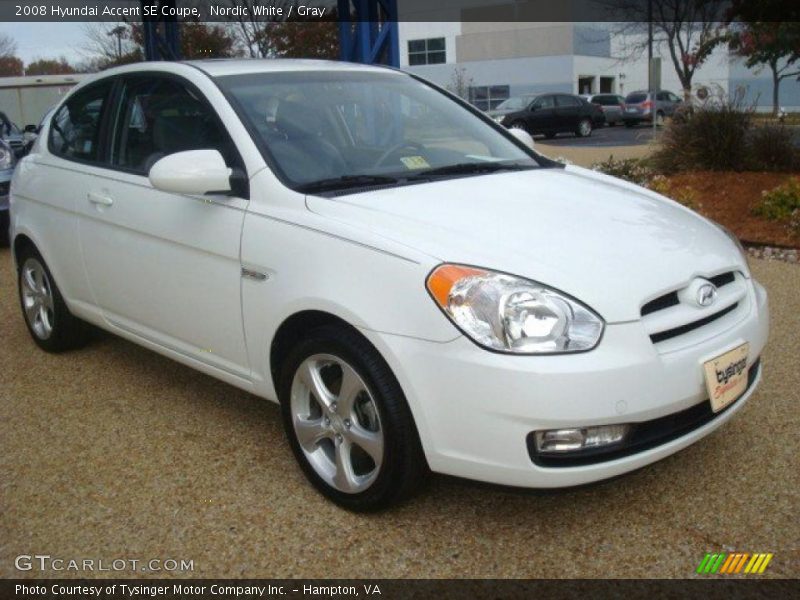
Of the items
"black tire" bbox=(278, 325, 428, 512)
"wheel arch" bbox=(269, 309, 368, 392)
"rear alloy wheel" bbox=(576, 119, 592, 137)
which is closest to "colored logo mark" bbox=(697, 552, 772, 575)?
"black tire" bbox=(278, 325, 428, 512)

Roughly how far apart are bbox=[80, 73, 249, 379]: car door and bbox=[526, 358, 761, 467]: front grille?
→ 136 cm

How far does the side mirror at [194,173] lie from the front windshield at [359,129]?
211mm

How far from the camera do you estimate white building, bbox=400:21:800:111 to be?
4988 cm

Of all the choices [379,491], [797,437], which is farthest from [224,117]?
[797,437]

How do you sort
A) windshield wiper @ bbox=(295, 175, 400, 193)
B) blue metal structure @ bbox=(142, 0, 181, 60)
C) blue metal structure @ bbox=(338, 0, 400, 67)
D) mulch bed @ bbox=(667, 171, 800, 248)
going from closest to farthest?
windshield wiper @ bbox=(295, 175, 400, 193) → mulch bed @ bbox=(667, 171, 800, 248) → blue metal structure @ bbox=(338, 0, 400, 67) → blue metal structure @ bbox=(142, 0, 181, 60)

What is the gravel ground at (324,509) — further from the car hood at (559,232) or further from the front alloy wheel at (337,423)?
the car hood at (559,232)

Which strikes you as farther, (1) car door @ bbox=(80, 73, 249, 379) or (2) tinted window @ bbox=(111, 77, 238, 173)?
(2) tinted window @ bbox=(111, 77, 238, 173)

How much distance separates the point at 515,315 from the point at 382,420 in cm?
58

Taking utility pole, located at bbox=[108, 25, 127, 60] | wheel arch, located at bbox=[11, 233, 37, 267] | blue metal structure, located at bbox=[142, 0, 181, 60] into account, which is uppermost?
utility pole, located at bbox=[108, 25, 127, 60]

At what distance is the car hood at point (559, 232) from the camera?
2.67m

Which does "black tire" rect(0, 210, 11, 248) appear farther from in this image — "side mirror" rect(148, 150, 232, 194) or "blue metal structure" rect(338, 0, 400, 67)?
"side mirror" rect(148, 150, 232, 194)

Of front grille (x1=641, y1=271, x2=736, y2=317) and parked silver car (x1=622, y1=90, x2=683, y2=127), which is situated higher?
parked silver car (x1=622, y1=90, x2=683, y2=127)

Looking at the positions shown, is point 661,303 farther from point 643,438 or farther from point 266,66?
point 266,66

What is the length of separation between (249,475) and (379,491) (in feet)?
2.42
